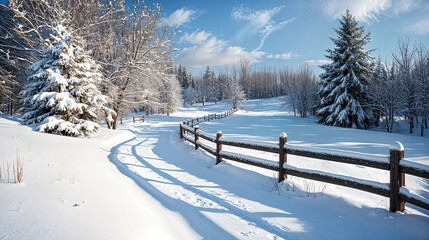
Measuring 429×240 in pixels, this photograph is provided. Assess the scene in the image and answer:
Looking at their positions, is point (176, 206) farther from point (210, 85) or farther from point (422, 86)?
point (210, 85)

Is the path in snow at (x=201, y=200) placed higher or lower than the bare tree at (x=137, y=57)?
lower

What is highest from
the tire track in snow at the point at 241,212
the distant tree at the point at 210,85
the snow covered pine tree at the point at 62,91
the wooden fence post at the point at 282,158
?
the distant tree at the point at 210,85

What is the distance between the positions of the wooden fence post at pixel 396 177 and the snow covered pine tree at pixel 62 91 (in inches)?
517

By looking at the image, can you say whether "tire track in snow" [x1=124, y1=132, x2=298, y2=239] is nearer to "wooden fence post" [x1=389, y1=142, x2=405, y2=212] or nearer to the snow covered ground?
the snow covered ground

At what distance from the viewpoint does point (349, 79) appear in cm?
2861

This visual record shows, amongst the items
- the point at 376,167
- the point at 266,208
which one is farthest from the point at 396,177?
the point at 266,208

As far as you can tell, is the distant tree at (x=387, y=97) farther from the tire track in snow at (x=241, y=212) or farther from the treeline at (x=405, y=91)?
the tire track in snow at (x=241, y=212)

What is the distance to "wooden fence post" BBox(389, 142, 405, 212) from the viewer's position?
454cm

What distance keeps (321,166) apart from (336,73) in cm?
2432

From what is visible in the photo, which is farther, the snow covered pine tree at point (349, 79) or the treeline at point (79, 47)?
the snow covered pine tree at point (349, 79)

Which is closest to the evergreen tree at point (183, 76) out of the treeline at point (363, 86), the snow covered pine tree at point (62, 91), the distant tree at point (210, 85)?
the distant tree at point (210, 85)

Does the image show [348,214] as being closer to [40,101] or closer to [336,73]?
[40,101]

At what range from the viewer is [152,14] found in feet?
66.0

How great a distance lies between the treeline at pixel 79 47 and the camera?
1306 cm
